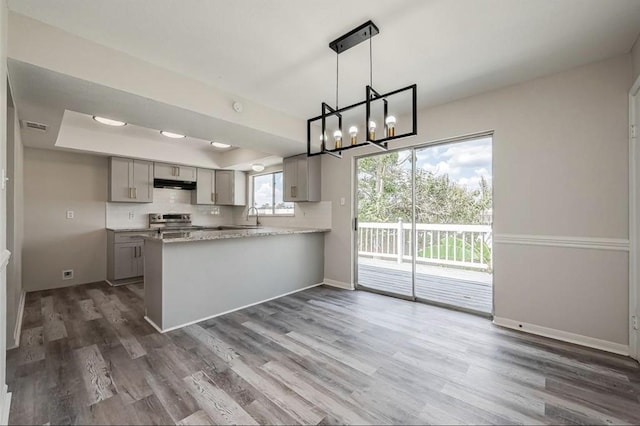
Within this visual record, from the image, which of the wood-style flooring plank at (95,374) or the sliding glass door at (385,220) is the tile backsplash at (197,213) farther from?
the wood-style flooring plank at (95,374)

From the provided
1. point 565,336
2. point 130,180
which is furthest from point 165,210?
point 565,336

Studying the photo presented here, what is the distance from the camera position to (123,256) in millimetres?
4605

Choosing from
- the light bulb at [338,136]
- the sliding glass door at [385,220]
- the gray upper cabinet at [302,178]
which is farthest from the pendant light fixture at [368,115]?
the sliding glass door at [385,220]

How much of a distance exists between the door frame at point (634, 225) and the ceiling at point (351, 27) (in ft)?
2.01

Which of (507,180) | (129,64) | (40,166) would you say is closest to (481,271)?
(507,180)

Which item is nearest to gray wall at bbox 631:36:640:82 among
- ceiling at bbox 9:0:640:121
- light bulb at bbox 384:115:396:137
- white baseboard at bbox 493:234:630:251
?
ceiling at bbox 9:0:640:121

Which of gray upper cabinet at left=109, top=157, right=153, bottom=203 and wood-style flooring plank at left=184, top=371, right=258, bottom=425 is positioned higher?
gray upper cabinet at left=109, top=157, right=153, bottom=203

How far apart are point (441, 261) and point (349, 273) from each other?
5.76ft

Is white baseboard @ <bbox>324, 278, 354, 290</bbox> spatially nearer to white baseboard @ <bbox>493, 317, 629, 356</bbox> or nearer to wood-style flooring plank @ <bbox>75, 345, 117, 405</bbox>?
white baseboard @ <bbox>493, 317, 629, 356</bbox>

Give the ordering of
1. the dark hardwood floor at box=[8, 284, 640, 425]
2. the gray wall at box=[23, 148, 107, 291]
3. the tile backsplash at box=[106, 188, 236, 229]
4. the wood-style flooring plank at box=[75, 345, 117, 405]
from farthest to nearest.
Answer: the tile backsplash at box=[106, 188, 236, 229] < the gray wall at box=[23, 148, 107, 291] < the wood-style flooring plank at box=[75, 345, 117, 405] < the dark hardwood floor at box=[8, 284, 640, 425]

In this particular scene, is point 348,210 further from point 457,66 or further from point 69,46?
point 69,46

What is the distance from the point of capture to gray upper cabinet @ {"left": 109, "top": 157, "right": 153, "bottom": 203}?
4.77 metres

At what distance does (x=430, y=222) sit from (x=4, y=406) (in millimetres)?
4498

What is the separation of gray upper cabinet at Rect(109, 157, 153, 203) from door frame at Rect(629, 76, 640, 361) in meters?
6.56
